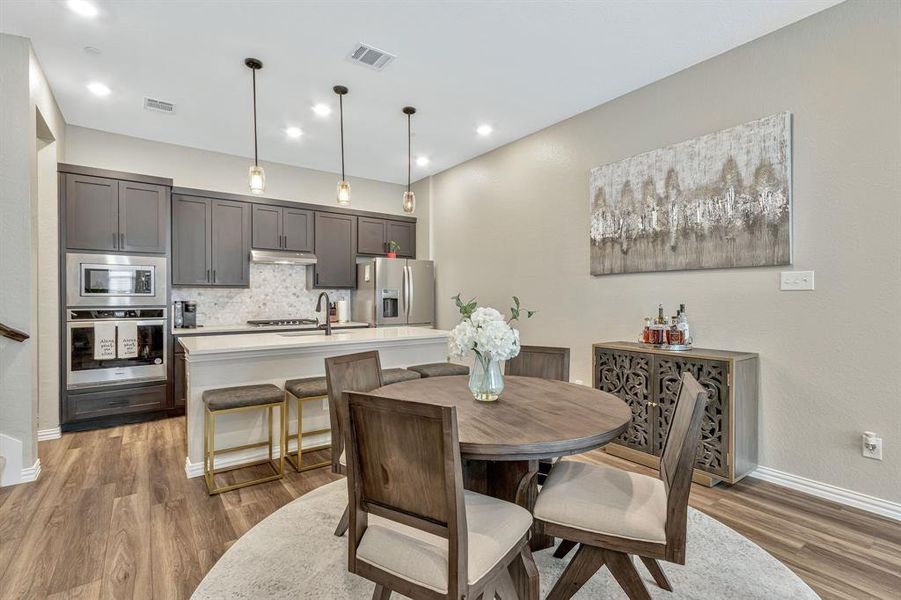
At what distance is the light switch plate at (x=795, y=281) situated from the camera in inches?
108

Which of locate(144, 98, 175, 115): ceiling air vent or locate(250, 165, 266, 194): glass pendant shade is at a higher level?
locate(144, 98, 175, 115): ceiling air vent

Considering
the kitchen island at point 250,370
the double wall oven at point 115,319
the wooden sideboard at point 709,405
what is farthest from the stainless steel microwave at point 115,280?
the wooden sideboard at point 709,405

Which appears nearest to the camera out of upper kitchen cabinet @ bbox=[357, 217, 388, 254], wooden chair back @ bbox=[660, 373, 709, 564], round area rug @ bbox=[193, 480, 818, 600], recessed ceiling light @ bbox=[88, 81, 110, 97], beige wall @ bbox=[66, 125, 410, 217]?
wooden chair back @ bbox=[660, 373, 709, 564]

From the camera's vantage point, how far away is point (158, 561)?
6.68ft

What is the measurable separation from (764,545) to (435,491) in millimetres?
1979

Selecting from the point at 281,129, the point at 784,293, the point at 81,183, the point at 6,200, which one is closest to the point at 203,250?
the point at 81,183

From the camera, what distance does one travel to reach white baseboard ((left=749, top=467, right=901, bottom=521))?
8.07 feet

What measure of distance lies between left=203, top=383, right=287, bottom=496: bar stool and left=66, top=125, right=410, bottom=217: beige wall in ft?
10.4

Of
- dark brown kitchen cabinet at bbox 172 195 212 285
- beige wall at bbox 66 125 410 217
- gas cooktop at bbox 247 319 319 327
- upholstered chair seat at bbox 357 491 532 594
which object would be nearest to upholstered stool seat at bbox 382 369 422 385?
upholstered chair seat at bbox 357 491 532 594

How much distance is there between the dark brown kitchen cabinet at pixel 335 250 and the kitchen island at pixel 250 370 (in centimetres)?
209

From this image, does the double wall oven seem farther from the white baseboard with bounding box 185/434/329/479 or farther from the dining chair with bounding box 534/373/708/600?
the dining chair with bounding box 534/373/708/600

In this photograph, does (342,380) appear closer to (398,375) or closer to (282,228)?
(398,375)

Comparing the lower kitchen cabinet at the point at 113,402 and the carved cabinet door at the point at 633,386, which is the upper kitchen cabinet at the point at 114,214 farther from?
the carved cabinet door at the point at 633,386

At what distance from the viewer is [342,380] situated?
7.56 ft
